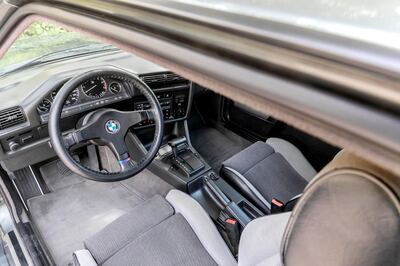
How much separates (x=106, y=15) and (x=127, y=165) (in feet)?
3.81

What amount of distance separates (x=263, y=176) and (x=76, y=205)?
1.06 meters

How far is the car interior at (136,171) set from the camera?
1.36m

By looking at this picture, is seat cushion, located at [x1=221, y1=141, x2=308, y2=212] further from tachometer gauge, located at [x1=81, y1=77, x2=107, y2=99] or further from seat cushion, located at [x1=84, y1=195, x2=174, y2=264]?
tachometer gauge, located at [x1=81, y1=77, x2=107, y2=99]

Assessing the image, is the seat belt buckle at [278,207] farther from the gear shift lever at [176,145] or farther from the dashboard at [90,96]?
the dashboard at [90,96]

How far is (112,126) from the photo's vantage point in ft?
5.55

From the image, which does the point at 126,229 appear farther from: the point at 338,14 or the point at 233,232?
the point at 338,14

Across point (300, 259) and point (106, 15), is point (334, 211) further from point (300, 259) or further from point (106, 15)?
point (106, 15)

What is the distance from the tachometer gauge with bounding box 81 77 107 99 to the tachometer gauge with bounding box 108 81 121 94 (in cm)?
4

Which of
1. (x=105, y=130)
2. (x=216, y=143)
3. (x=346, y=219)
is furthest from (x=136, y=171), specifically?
(x=346, y=219)

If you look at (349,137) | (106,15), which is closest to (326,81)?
(349,137)

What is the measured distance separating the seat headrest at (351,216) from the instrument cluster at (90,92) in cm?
138

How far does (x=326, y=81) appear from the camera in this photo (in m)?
0.35

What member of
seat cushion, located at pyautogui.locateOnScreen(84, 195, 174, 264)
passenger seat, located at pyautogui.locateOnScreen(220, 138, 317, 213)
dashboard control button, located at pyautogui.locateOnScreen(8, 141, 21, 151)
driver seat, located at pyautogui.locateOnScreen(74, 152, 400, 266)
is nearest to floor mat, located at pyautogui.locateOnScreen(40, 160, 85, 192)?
dashboard control button, located at pyautogui.locateOnScreen(8, 141, 21, 151)

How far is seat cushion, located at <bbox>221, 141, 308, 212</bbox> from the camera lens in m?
1.73
